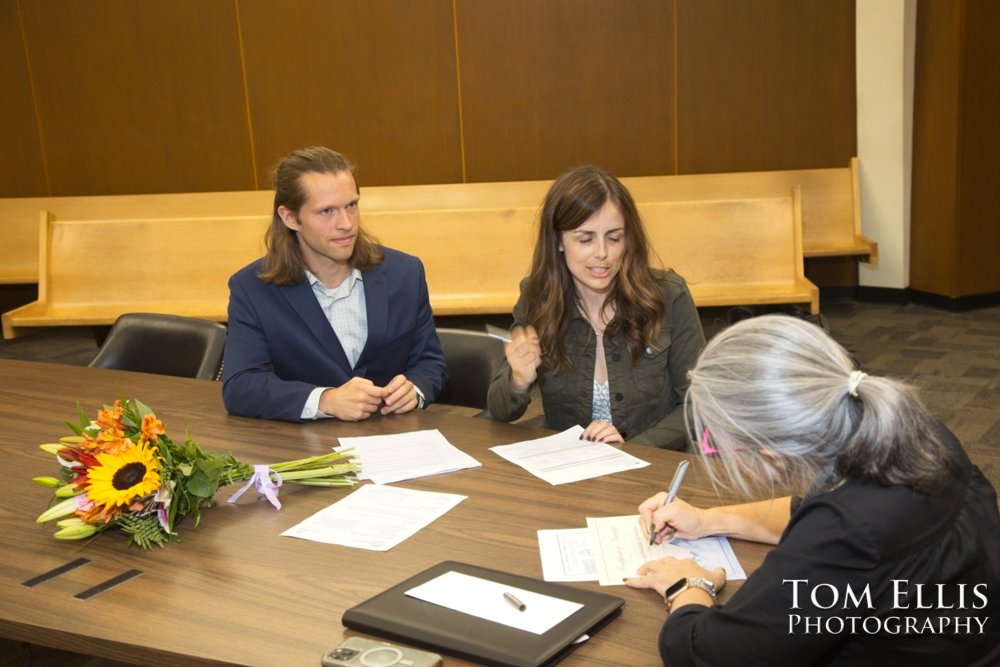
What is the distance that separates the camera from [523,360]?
248cm

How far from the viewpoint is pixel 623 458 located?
218 centimetres

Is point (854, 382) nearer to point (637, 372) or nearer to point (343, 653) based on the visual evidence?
point (343, 653)

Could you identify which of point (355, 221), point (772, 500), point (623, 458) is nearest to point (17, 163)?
point (355, 221)

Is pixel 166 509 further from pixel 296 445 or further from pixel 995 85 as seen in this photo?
pixel 995 85

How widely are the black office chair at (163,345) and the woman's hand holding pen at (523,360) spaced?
120 cm

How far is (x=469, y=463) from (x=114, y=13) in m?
6.26

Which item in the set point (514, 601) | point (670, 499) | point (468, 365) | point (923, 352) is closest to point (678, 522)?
point (670, 499)

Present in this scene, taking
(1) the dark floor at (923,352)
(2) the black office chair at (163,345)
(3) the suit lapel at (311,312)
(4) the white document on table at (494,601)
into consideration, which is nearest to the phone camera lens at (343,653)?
(4) the white document on table at (494,601)

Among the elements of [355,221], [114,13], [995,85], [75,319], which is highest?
[114,13]

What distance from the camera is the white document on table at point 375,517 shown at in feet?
6.05

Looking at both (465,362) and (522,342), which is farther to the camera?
(465,362)

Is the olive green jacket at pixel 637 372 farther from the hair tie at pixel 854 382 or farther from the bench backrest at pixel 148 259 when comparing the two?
the bench backrest at pixel 148 259

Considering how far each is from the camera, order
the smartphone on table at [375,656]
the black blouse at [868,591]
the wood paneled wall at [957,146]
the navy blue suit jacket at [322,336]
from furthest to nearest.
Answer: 1. the wood paneled wall at [957,146]
2. the navy blue suit jacket at [322,336]
3. the smartphone on table at [375,656]
4. the black blouse at [868,591]

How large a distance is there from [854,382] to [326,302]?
1890 millimetres
